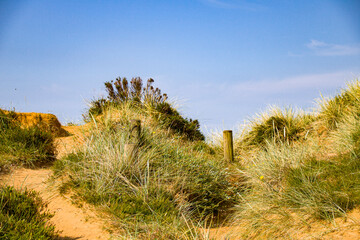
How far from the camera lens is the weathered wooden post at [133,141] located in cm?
515

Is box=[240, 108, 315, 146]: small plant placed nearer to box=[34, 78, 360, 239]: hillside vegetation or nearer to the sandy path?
box=[34, 78, 360, 239]: hillside vegetation

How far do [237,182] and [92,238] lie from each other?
3763 millimetres

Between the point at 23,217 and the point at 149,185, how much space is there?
1859mm

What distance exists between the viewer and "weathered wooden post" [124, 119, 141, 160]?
16.9 ft

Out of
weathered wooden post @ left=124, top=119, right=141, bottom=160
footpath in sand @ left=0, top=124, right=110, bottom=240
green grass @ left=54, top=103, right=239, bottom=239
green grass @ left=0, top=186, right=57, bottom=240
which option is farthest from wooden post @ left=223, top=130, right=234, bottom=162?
green grass @ left=0, top=186, right=57, bottom=240

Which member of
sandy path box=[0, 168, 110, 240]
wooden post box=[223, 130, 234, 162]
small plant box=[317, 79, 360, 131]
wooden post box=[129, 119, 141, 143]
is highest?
small plant box=[317, 79, 360, 131]

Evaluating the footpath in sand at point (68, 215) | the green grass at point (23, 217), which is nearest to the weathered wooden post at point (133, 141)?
the footpath in sand at point (68, 215)

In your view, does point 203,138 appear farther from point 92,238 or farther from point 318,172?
point 92,238

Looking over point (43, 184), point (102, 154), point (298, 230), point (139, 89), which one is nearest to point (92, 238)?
point (102, 154)

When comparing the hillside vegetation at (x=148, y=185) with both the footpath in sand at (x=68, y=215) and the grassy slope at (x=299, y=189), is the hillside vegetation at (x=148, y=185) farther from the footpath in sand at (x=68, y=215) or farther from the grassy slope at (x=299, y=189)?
the grassy slope at (x=299, y=189)

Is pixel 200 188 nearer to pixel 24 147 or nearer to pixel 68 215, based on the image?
pixel 68 215

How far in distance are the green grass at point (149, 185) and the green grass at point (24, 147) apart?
3.61ft

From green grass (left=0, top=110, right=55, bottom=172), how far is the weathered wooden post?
2236mm

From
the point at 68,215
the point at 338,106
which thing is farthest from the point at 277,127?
the point at 68,215
